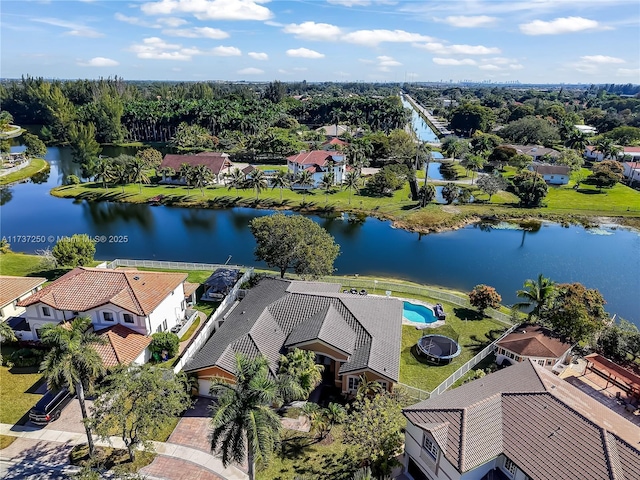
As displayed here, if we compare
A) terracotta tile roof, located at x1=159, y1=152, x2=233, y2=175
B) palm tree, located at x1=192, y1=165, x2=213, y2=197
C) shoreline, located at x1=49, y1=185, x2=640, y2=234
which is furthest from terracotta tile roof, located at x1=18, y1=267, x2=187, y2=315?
terracotta tile roof, located at x1=159, y1=152, x2=233, y2=175

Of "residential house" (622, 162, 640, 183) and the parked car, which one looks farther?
"residential house" (622, 162, 640, 183)

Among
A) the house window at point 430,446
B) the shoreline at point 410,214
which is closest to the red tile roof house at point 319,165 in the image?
the shoreline at point 410,214

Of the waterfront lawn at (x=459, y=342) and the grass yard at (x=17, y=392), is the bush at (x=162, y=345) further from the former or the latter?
the waterfront lawn at (x=459, y=342)

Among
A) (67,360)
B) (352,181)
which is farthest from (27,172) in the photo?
(67,360)

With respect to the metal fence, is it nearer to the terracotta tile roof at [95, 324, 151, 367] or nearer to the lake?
the lake

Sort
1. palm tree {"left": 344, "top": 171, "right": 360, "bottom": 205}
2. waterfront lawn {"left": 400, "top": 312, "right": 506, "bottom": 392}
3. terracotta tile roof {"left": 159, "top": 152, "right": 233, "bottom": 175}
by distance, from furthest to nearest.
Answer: terracotta tile roof {"left": 159, "top": 152, "right": 233, "bottom": 175}
palm tree {"left": 344, "top": 171, "right": 360, "bottom": 205}
waterfront lawn {"left": 400, "top": 312, "right": 506, "bottom": 392}

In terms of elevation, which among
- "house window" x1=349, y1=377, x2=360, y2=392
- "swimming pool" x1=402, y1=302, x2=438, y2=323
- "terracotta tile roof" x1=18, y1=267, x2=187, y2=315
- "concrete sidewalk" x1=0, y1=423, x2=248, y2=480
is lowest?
"concrete sidewalk" x1=0, y1=423, x2=248, y2=480

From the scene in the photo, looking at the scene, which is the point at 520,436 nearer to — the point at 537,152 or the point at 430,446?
the point at 430,446
